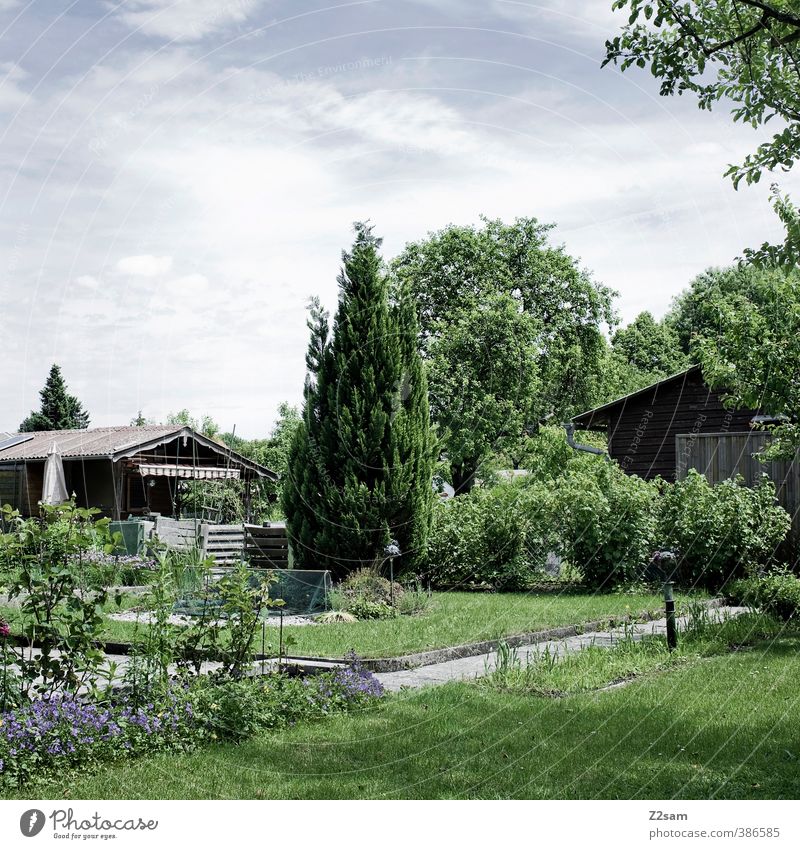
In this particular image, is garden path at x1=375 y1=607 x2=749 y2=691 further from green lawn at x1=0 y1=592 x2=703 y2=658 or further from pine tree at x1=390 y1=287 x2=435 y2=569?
pine tree at x1=390 y1=287 x2=435 y2=569

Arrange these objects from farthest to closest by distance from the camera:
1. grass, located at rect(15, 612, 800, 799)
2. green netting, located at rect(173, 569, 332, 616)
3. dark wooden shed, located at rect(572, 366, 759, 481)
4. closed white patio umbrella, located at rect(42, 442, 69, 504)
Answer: closed white patio umbrella, located at rect(42, 442, 69, 504), dark wooden shed, located at rect(572, 366, 759, 481), green netting, located at rect(173, 569, 332, 616), grass, located at rect(15, 612, 800, 799)

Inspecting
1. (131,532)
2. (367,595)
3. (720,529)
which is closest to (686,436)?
(720,529)

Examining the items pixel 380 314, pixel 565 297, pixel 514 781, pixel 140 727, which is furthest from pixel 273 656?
pixel 565 297

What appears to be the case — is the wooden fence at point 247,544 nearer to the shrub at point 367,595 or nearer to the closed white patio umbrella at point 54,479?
the shrub at point 367,595

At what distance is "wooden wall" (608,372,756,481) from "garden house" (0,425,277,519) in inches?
340

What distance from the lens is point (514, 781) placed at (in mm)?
3953

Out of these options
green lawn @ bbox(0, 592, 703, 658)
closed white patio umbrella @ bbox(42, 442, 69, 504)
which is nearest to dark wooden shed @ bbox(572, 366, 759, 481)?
green lawn @ bbox(0, 592, 703, 658)

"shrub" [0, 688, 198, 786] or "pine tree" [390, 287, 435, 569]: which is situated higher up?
"pine tree" [390, 287, 435, 569]

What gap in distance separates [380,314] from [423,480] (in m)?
2.20

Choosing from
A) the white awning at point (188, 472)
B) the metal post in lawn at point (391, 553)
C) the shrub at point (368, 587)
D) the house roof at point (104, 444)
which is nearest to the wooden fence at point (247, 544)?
the shrub at point (368, 587)

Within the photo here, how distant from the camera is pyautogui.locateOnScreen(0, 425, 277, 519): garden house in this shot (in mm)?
19766

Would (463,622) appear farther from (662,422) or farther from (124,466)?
(124,466)

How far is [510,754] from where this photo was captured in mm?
4324
